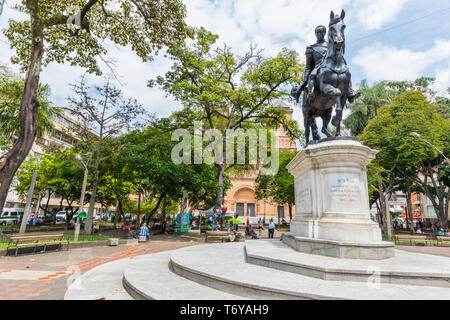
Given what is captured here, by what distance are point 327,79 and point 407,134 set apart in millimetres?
20390

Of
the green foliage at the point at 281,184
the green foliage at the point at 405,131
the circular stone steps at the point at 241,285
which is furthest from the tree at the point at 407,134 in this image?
the circular stone steps at the point at 241,285

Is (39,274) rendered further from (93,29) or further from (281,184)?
(281,184)

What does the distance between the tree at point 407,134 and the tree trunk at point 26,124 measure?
2510 cm

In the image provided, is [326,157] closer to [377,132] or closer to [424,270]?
[424,270]

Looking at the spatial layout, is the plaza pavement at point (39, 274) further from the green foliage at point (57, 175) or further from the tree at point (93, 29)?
the green foliage at point (57, 175)

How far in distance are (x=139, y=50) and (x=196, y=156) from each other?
11672mm

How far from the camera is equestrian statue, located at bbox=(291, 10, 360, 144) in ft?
21.2

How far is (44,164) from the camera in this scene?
26.3 meters

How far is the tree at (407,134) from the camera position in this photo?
21125mm

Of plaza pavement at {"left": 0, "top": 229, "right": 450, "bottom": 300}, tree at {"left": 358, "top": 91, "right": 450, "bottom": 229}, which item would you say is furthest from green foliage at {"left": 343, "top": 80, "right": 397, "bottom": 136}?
plaza pavement at {"left": 0, "top": 229, "right": 450, "bottom": 300}

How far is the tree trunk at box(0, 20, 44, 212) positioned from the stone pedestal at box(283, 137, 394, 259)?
7.65 metres

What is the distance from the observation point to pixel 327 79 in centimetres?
661

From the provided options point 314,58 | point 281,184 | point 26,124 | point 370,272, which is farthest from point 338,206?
point 281,184
